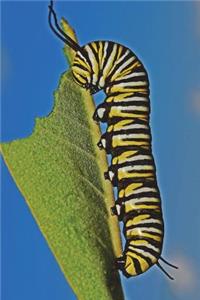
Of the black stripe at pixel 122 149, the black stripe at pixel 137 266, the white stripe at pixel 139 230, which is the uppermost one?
the black stripe at pixel 122 149

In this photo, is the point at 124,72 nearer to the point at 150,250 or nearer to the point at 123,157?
the point at 123,157

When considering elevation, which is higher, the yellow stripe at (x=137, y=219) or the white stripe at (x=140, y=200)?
the white stripe at (x=140, y=200)

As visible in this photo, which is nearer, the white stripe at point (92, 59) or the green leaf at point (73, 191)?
the green leaf at point (73, 191)

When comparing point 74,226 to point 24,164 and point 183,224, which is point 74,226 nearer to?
point 24,164

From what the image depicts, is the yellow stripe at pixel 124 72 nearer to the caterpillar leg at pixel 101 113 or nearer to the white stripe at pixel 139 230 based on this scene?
the caterpillar leg at pixel 101 113

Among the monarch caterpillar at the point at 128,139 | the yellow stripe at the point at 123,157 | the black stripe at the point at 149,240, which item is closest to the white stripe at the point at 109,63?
the monarch caterpillar at the point at 128,139

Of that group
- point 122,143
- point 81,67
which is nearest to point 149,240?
point 122,143

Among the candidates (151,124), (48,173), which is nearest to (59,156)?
(48,173)
